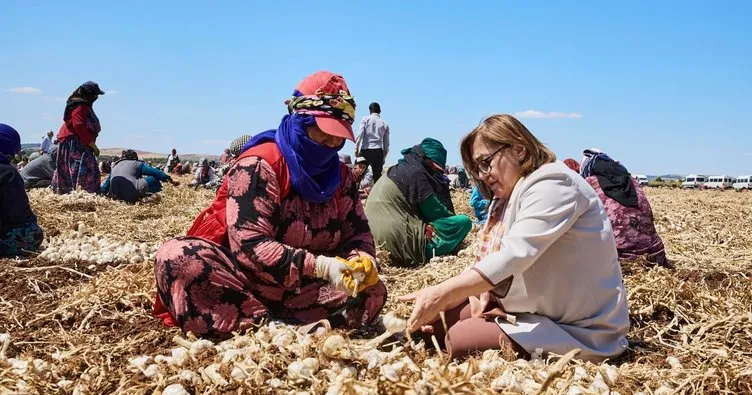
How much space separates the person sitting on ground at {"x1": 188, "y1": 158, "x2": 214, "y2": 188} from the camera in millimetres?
16578

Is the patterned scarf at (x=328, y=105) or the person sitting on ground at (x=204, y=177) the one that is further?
the person sitting on ground at (x=204, y=177)

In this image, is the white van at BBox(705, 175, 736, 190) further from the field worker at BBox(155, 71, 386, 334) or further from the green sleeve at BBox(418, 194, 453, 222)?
the field worker at BBox(155, 71, 386, 334)

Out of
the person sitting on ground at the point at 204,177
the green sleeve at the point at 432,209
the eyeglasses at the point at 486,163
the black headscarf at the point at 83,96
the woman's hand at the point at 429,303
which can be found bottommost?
the person sitting on ground at the point at 204,177

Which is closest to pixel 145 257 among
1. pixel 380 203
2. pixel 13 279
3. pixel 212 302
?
pixel 13 279

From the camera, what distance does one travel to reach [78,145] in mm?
9695

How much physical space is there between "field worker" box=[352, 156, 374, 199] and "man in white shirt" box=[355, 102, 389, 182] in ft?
0.89

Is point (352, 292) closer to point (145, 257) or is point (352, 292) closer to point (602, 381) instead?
point (602, 381)

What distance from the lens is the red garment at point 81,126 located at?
9.48 m

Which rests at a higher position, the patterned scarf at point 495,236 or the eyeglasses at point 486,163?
the eyeglasses at point 486,163

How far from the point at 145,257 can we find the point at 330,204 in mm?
2418

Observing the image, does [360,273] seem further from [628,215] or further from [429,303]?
[628,215]

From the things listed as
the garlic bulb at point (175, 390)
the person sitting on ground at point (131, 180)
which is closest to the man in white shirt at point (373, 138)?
the person sitting on ground at point (131, 180)

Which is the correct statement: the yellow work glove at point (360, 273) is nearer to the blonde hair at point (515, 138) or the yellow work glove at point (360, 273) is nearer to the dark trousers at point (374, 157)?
the blonde hair at point (515, 138)

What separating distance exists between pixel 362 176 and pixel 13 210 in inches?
203
